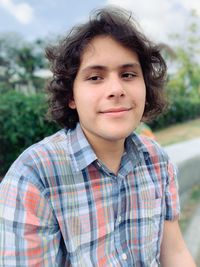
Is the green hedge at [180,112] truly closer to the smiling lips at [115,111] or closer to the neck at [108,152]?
the neck at [108,152]

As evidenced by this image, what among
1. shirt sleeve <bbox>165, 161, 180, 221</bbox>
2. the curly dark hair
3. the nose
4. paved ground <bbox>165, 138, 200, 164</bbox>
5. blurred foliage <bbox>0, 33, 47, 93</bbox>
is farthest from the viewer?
blurred foliage <bbox>0, 33, 47, 93</bbox>

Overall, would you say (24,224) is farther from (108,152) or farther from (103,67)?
(103,67)

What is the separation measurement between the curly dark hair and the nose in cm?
18

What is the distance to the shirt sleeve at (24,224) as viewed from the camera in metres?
1.22

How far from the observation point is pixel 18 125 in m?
6.07

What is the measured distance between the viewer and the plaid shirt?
48.8 inches

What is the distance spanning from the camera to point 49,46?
1859mm

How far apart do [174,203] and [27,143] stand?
496 centimetres

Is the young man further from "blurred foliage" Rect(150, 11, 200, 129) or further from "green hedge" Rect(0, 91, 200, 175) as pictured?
"blurred foliage" Rect(150, 11, 200, 129)

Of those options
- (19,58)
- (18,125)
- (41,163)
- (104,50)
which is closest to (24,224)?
(41,163)

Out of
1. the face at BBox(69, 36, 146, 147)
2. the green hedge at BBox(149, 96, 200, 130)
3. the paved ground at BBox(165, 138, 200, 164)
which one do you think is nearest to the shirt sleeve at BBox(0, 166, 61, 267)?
the face at BBox(69, 36, 146, 147)

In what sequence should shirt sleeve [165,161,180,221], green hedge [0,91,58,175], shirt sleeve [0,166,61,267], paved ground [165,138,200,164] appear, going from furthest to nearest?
green hedge [0,91,58,175] → paved ground [165,138,200,164] → shirt sleeve [165,161,180,221] → shirt sleeve [0,166,61,267]

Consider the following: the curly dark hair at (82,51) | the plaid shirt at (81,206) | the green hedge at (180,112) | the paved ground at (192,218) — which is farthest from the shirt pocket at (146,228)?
the green hedge at (180,112)

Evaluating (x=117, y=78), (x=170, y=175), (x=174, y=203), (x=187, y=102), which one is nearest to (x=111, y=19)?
(x=117, y=78)
